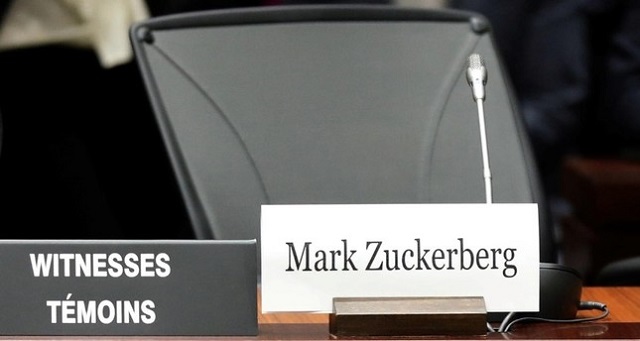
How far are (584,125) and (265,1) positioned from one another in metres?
0.89

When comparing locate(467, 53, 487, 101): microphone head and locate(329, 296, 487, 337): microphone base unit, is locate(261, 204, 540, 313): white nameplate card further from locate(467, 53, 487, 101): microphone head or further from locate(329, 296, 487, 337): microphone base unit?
locate(467, 53, 487, 101): microphone head

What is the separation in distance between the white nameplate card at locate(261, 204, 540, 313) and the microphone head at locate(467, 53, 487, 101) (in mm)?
163

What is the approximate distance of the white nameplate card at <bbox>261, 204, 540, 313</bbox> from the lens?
0.96 meters

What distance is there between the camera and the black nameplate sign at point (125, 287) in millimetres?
957

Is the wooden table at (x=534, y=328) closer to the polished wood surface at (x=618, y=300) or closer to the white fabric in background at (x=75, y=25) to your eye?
the polished wood surface at (x=618, y=300)

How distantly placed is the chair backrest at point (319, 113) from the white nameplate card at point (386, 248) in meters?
0.43

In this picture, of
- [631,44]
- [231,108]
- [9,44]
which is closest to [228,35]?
[231,108]

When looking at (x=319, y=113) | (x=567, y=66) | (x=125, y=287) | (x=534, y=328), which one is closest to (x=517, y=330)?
(x=534, y=328)

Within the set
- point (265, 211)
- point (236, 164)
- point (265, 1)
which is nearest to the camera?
point (265, 211)

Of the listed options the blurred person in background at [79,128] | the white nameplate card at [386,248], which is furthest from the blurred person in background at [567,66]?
the white nameplate card at [386,248]

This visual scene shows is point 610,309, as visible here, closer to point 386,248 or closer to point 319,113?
point 386,248

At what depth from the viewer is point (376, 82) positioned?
147 centimetres

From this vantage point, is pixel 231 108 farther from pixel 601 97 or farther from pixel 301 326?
pixel 601 97

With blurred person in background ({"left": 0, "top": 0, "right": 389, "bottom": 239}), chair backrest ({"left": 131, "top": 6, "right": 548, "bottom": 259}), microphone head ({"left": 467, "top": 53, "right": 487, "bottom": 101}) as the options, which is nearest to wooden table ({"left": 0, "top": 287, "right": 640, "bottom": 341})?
microphone head ({"left": 467, "top": 53, "right": 487, "bottom": 101})
